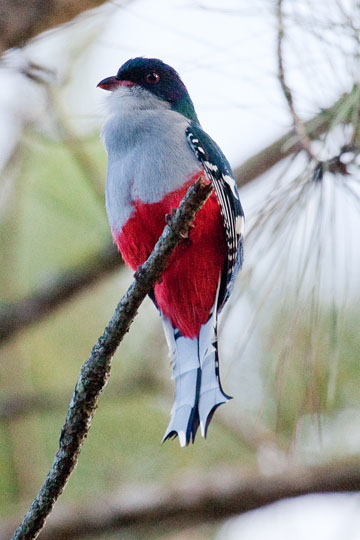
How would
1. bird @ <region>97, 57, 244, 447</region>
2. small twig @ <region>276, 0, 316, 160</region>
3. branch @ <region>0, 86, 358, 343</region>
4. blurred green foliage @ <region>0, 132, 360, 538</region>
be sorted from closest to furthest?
small twig @ <region>276, 0, 316, 160</region> → bird @ <region>97, 57, 244, 447</region> → branch @ <region>0, 86, 358, 343</region> → blurred green foliage @ <region>0, 132, 360, 538</region>

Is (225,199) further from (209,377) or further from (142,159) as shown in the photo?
(209,377)

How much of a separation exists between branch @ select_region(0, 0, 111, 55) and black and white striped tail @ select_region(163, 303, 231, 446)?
1.12 meters

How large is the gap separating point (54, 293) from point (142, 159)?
1148 mm

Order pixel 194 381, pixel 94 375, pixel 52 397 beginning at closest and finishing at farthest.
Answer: pixel 94 375, pixel 194 381, pixel 52 397

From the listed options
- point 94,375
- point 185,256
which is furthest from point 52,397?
point 94,375

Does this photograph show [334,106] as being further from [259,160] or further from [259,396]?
[259,396]

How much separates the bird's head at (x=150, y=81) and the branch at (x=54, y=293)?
2.76 ft

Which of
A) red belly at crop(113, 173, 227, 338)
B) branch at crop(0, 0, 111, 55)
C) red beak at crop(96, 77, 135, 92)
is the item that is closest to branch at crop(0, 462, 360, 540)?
red belly at crop(113, 173, 227, 338)

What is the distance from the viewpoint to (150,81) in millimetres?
3289

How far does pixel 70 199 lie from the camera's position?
5.04m

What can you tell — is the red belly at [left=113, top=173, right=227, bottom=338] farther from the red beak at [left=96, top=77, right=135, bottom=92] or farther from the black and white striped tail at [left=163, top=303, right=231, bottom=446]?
the red beak at [left=96, top=77, right=135, bottom=92]

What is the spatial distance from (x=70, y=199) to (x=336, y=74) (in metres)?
2.73

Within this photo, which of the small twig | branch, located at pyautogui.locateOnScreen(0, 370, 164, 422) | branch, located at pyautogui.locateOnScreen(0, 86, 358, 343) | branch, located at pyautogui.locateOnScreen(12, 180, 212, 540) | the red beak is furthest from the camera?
branch, located at pyautogui.locateOnScreen(0, 370, 164, 422)

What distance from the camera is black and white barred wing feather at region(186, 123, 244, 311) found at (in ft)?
9.14
